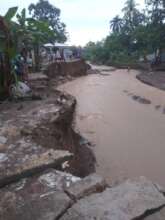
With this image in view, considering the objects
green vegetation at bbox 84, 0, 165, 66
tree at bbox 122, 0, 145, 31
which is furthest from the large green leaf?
tree at bbox 122, 0, 145, 31

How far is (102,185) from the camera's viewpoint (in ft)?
7.68

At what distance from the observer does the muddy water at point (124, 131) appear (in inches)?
195

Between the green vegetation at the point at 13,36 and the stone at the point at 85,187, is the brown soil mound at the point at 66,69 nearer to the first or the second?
the green vegetation at the point at 13,36

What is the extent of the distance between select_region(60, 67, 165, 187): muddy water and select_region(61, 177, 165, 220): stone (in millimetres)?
2289

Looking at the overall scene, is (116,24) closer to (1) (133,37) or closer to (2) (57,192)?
(1) (133,37)

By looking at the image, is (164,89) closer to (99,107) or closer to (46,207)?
(99,107)

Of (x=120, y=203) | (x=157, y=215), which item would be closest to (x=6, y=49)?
(x=120, y=203)

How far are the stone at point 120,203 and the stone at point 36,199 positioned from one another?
0.13m

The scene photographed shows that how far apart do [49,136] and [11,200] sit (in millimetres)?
1960

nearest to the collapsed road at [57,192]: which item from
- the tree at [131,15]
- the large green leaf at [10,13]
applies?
the large green leaf at [10,13]

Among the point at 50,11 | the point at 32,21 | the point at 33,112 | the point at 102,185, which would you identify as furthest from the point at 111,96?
the point at 50,11

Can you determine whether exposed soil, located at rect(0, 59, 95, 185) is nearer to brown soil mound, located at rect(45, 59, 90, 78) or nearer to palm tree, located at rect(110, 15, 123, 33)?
brown soil mound, located at rect(45, 59, 90, 78)

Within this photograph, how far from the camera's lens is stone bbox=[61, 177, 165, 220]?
1.91 metres

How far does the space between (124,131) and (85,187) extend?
16.3 feet
